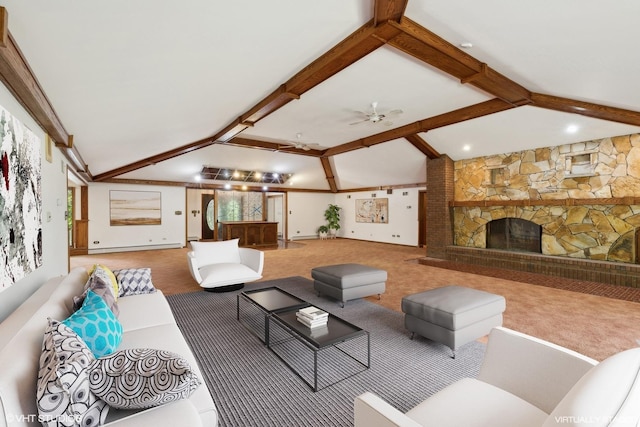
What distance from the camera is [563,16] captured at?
2.53 m

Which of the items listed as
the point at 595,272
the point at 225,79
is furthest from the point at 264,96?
the point at 595,272

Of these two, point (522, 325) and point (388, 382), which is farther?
point (522, 325)

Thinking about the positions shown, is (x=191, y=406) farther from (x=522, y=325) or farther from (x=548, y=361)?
(x=522, y=325)

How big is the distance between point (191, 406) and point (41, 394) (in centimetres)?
55

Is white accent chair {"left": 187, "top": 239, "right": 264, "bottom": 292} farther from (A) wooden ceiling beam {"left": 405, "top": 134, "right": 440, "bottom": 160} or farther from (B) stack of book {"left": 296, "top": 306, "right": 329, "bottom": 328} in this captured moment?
(A) wooden ceiling beam {"left": 405, "top": 134, "right": 440, "bottom": 160}

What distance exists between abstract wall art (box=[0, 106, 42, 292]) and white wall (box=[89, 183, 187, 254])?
23.9ft

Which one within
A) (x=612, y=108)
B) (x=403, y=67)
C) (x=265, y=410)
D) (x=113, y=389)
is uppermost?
(x=403, y=67)

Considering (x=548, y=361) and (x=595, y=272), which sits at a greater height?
(x=548, y=361)

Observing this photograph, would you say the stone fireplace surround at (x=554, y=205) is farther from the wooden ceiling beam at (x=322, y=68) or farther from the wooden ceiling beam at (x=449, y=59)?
the wooden ceiling beam at (x=322, y=68)

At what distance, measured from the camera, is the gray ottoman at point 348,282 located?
3.84 m

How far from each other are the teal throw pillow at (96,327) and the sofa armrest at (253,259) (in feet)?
9.16

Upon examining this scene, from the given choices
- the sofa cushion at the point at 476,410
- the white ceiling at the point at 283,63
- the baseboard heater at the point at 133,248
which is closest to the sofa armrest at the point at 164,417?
the sofa cushion at the point at 476,410

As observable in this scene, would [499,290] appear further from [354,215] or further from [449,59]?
[354,215]

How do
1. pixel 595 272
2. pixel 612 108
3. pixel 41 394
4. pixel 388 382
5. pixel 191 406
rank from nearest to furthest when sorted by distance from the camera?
pixel 41 394, pixel 191 406, pixel 388 382, pixel 612 108, pixel 595 272
